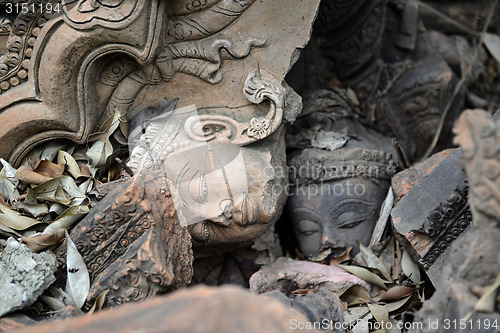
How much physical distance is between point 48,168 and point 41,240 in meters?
0.39

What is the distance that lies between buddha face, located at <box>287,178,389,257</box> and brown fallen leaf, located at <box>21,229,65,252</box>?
1232mm

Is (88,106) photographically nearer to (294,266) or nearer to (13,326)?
(13,326)

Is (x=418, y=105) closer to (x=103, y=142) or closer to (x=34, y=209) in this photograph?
(x=103, y=142)

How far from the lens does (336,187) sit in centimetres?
284

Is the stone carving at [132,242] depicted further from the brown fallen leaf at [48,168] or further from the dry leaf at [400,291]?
the dry leaf at [400,291]

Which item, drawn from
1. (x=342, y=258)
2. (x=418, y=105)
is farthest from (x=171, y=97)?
(x=418, y=105)

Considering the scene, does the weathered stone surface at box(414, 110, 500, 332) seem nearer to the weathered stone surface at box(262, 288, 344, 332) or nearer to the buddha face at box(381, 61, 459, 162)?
the weathered stone surface at box(262, 288, 344, 332)

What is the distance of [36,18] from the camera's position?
2.30m

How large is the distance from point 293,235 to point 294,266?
0.42 m

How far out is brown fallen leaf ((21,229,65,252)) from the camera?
2074 mm

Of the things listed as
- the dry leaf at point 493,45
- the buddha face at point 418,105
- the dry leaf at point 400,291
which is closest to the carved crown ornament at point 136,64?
the dry leaf at point 400,291

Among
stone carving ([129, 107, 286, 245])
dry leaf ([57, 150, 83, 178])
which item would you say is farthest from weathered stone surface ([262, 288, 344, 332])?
dry leaf ([57, 150, 83, 178])

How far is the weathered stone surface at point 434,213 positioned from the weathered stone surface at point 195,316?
3.72ft

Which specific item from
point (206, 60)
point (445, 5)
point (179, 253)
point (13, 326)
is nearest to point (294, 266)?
point (179, 253)
